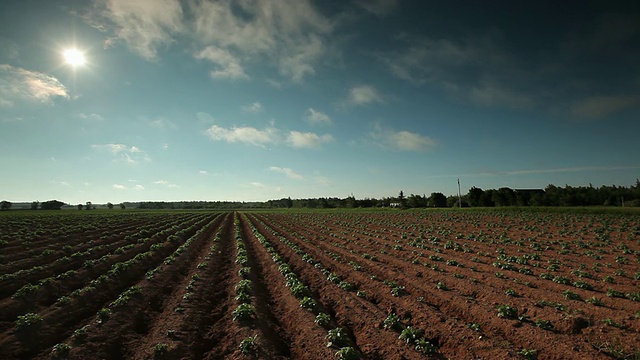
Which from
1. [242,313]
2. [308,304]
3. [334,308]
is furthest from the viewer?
[334,308]

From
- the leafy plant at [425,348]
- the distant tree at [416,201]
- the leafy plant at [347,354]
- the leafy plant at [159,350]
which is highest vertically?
the distant tree at [416,201]

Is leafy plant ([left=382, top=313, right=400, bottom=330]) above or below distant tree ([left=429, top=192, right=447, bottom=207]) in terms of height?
below

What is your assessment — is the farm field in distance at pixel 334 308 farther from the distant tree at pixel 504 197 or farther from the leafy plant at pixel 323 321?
the distant tree at pixel 504 197

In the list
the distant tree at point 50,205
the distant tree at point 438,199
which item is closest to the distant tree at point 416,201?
the distant tree at point 438,199

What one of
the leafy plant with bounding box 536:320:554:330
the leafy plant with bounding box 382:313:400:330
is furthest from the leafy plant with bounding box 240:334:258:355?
the leafy plant with bounding box 536:320:554:330

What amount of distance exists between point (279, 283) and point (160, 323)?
635 cm

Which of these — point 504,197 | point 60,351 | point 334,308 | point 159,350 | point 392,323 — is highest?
point 504,197

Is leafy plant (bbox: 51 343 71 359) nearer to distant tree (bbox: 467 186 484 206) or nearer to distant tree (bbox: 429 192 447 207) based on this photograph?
distant tree (bbox: 467 186 484 206)

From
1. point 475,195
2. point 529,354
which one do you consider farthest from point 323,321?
point 475,195

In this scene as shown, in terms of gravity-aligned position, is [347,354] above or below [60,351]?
above

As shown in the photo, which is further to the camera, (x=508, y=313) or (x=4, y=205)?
(x=4, y=205)

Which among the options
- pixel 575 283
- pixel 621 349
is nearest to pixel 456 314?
pixel 621 349

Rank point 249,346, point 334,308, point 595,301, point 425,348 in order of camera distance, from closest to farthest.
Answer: point 425,348
point 249,346
point 595,301
point 334,308

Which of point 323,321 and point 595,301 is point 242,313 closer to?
point 323,321
